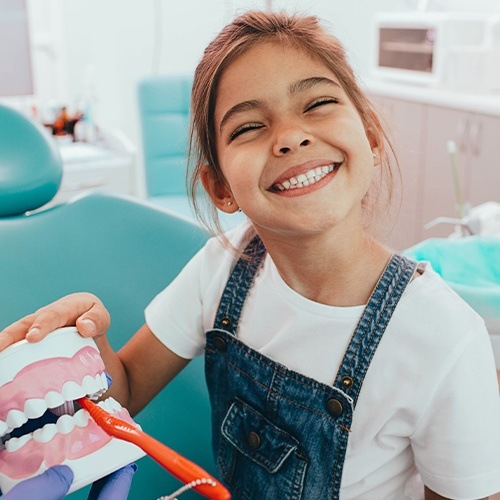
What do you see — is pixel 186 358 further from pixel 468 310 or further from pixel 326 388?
pixel 468 310

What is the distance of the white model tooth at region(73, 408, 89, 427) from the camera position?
0.61 metres

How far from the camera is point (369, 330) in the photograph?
33.2 inches

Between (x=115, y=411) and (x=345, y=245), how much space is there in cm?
36

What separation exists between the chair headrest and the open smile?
0.46 metres

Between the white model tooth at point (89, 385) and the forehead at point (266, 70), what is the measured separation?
1.22 ft

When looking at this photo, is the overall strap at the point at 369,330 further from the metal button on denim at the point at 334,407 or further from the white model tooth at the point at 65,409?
the white model tooth at the point at 65,409

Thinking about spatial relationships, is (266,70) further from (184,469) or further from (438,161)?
(438,161)

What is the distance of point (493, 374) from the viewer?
0.79 m

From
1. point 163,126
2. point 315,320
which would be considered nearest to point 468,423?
point 315,320

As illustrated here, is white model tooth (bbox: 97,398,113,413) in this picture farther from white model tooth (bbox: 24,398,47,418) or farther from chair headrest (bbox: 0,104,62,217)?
chair headrest (bbox: 0,104,62,217)

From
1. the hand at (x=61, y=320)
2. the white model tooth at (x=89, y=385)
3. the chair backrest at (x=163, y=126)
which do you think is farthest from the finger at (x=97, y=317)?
the chair backrest at (x=163, y=126)

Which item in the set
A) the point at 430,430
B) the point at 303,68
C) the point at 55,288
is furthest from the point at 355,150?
the point at 55,288

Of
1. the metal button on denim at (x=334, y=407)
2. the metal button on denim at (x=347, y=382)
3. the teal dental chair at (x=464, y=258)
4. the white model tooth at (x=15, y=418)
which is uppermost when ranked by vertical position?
the white model tooth at (x=15, y=418)

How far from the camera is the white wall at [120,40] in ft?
10.6
